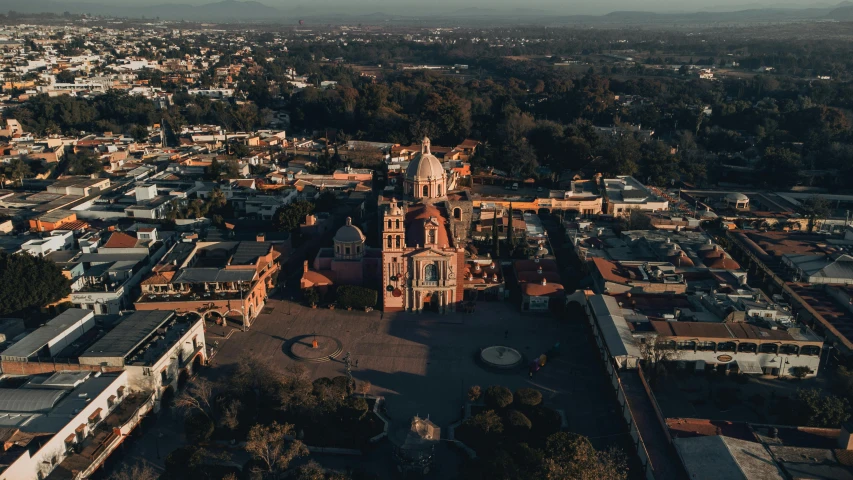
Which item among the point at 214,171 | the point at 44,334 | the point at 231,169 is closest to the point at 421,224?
the point at 44,334

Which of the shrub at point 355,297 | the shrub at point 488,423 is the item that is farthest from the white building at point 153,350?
the shrub at point 488,423

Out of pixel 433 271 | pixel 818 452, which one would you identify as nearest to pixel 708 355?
pixel 818 452

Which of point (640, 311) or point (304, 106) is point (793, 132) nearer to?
point (640, 311)

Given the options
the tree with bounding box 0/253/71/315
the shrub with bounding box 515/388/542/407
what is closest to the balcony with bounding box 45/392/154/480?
the tree with bounding box 0/253/71/315

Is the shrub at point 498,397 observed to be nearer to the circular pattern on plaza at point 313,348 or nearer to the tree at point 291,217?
the circular pattern on plaza at point 313,348

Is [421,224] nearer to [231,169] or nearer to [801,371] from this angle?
[801,371]

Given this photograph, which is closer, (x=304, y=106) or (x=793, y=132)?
(x=793, y=132)

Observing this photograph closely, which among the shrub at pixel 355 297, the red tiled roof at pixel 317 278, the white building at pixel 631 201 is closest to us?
the shrub at pixel 355 297
